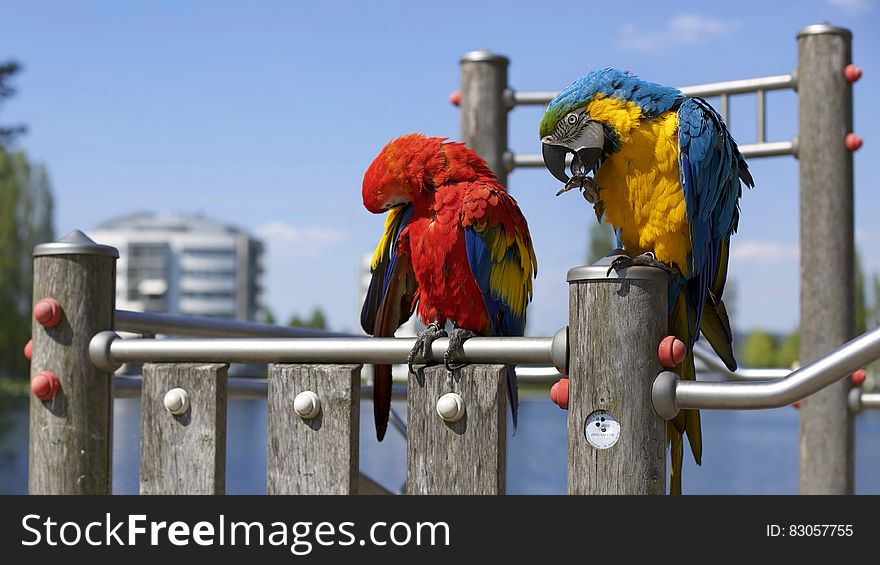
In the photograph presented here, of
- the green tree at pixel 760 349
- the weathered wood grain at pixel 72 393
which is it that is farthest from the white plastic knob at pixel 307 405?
the green tree at pixel 760 349

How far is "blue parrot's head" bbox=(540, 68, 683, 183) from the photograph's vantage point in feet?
6.96

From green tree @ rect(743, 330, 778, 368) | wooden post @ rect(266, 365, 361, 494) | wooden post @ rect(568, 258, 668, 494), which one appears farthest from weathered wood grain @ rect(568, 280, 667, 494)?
green tree @ rect(743, 330, 778, 368)

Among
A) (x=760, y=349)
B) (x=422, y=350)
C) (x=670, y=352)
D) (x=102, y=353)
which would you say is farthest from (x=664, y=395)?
(x=760, y=349)

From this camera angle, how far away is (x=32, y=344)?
2.26m

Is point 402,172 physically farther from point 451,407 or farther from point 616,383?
point 616,383

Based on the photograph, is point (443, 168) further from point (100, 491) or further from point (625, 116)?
point (100, 491)

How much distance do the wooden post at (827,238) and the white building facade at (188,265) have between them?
72.7 m

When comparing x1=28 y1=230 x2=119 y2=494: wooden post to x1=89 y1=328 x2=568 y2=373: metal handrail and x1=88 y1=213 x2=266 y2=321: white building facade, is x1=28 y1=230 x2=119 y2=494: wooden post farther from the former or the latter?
x1=88 y1=213 x2=266 y2=321: white building facade

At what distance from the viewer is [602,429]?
171 cm

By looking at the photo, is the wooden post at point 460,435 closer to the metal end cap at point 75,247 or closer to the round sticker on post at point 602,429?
the round sticker on post at point 602,429

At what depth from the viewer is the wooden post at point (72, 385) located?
2.20 meters
